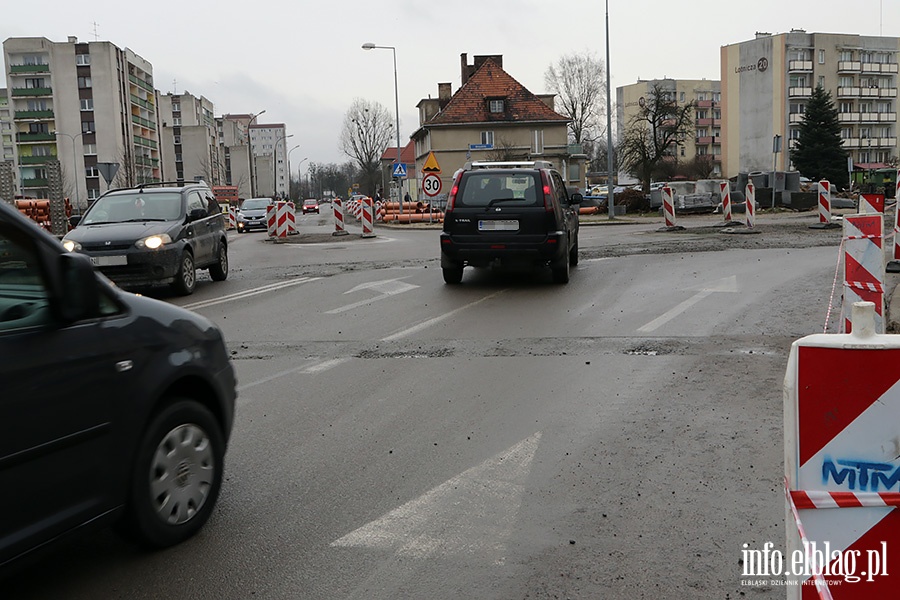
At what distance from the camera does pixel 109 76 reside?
106m

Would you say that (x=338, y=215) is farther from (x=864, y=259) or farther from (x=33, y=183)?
(x=33, y=183)

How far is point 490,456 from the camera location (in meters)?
5.46

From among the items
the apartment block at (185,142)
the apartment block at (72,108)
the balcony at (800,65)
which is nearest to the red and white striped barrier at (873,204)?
the balcony at (800,65)


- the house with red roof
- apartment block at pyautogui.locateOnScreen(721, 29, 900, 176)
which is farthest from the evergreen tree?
apartment block at pyautogui.locateOnScreen(721, 29, 900, 176)

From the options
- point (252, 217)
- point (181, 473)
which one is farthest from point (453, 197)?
point (252, 217)

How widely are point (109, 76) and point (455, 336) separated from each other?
10747 centimetres

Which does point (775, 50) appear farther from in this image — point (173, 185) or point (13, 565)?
point (13, 565)

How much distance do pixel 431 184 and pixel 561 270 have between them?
1917 cm

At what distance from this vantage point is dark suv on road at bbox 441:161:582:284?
13312mm

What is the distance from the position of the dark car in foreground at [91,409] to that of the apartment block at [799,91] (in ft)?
344

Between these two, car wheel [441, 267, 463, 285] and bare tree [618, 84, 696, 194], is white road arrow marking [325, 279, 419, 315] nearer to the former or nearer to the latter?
car wheel [441, 267, 463, 285]

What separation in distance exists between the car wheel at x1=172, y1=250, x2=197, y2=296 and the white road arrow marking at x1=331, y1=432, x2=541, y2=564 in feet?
32.3

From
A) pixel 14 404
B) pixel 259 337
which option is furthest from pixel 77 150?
pixel 14 404

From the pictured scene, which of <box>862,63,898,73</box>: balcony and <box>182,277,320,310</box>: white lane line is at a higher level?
<box>862,63,898,73</box>: balcony
